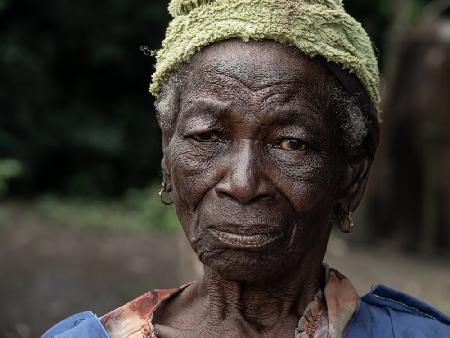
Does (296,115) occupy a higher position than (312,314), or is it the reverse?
(296,115)

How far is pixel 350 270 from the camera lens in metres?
7.77

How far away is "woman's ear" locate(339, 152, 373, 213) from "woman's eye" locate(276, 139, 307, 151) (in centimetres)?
24

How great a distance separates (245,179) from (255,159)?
0.24 ft

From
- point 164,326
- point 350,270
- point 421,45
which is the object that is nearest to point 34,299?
point 350,270

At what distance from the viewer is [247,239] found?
2.38 meters

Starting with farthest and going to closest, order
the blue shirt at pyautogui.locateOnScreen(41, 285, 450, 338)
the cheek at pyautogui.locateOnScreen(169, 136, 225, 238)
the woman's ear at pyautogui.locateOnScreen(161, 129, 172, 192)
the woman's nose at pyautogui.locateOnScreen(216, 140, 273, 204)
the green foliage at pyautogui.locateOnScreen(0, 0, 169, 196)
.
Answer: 1. the green foliage at pyautogui.locateOnScreen(0, 0, 169, 196)
2. the woman's ear at pyautogui.locateOnScreen(161, 129, 172, 192)
3. the blue shirt at pyautogui.locateOnScreen(41, 285, 450, 338)
4. the cheek at pyautogui.locateOnScreen(169, 136, 225, 238)
5. the woman's nose at pyautogui.locateOnScreen(216, 140, 273, 204)

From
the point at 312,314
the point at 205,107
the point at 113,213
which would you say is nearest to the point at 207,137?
the point at 205,107

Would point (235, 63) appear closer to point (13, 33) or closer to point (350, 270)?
point (350, 270)

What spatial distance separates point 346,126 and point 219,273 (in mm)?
557

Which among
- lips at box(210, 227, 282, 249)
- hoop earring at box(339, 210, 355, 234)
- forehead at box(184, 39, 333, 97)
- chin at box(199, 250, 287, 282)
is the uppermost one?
forehead at box(184, 39, 333, 97)

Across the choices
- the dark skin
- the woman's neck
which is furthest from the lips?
the woman's neck

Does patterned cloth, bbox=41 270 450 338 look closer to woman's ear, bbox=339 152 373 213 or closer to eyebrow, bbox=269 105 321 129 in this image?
woman's ear, bbox=339 152 373 213

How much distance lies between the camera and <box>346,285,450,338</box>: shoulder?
2543 mm

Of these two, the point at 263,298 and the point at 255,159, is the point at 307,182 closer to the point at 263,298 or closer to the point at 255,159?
the point at 255,159
